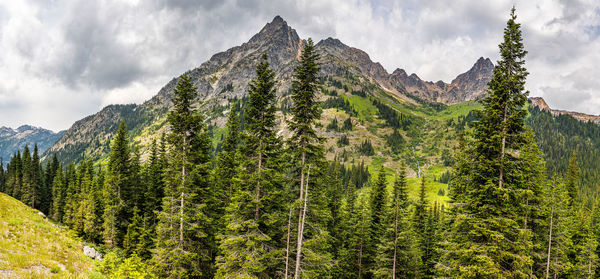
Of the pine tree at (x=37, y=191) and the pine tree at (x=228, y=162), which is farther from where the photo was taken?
the pine tree at (x=37, y=191)

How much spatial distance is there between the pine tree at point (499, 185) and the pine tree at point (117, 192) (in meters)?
43.1

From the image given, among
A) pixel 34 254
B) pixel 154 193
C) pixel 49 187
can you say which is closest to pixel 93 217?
pixel 154 193

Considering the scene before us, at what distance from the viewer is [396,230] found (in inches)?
1211

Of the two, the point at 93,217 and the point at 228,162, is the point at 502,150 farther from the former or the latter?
the point at 93,217

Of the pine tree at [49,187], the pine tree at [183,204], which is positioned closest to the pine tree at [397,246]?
the pine tree at [183,204]

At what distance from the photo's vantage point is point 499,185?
56.1 ft

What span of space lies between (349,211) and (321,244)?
23483mm

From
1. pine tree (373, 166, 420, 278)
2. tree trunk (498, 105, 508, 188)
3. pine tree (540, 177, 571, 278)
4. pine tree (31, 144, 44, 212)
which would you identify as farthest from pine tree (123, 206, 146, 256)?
pine tree (31, 144, 44, 212)

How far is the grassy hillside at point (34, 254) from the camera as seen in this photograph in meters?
9.58

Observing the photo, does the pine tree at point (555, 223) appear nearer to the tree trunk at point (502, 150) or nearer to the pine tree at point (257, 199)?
the tree trunk at point (502, 150)

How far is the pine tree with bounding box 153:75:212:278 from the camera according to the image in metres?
22.2

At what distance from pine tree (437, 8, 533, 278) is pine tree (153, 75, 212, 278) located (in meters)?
20.4

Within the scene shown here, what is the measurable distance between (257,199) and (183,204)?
824cm

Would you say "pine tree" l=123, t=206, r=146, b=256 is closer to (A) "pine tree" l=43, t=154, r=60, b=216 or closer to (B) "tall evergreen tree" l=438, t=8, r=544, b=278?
(B) "tall evergreen tree" l=438, t=8, r=544, b=278
